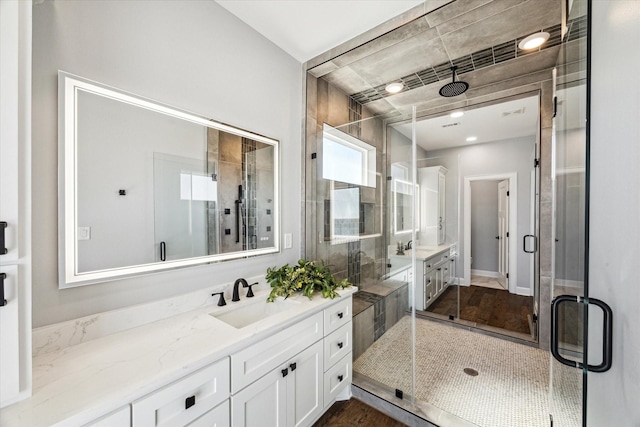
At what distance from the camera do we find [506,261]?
4727 millimetres

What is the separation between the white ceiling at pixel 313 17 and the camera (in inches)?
64.3

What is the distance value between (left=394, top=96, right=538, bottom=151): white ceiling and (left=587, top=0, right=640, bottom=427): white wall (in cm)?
164

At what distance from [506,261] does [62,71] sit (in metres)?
6.10

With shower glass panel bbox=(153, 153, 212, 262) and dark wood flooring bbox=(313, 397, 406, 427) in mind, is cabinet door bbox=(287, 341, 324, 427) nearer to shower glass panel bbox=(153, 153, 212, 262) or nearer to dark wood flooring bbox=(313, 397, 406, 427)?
dark wood flooring bbox=(313, 397, 406, 427)

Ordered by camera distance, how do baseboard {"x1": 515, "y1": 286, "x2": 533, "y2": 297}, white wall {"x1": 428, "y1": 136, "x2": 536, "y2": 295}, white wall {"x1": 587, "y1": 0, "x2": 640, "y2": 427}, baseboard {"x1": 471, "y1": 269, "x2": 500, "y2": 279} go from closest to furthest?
white wall {"x1": 587, "y1": 0, "x2": 640, "y2": 427}
white wall {"x1": 428, "y1": 136, "x2": 536, "y2": 295}
baseboard {"x1": 515, "y1": 286, "x2": 533, "y2": 297}
baseboard {"x1": 471, "y1": 269, "x2": 500, "y2": 279}

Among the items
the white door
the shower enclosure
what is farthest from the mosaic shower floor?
the white door

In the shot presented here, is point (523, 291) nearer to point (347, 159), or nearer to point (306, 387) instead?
point (347, 159)

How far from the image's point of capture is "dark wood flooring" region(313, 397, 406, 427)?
1.67m

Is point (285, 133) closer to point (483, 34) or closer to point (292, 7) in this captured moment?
point (292, 7)

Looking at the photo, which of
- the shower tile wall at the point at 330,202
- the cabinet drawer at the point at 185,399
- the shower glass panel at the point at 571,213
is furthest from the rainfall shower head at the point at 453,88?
the cabinet drawer at the point at 185,399

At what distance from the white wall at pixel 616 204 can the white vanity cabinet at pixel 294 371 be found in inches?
47.2

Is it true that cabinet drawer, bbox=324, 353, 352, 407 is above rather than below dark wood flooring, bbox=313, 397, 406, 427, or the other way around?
above

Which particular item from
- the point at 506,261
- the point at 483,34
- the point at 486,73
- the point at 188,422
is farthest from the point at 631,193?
the point at 506,261

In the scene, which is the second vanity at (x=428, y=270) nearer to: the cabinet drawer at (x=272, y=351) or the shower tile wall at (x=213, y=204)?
the cabinet drawer at (x=272, y=351)
